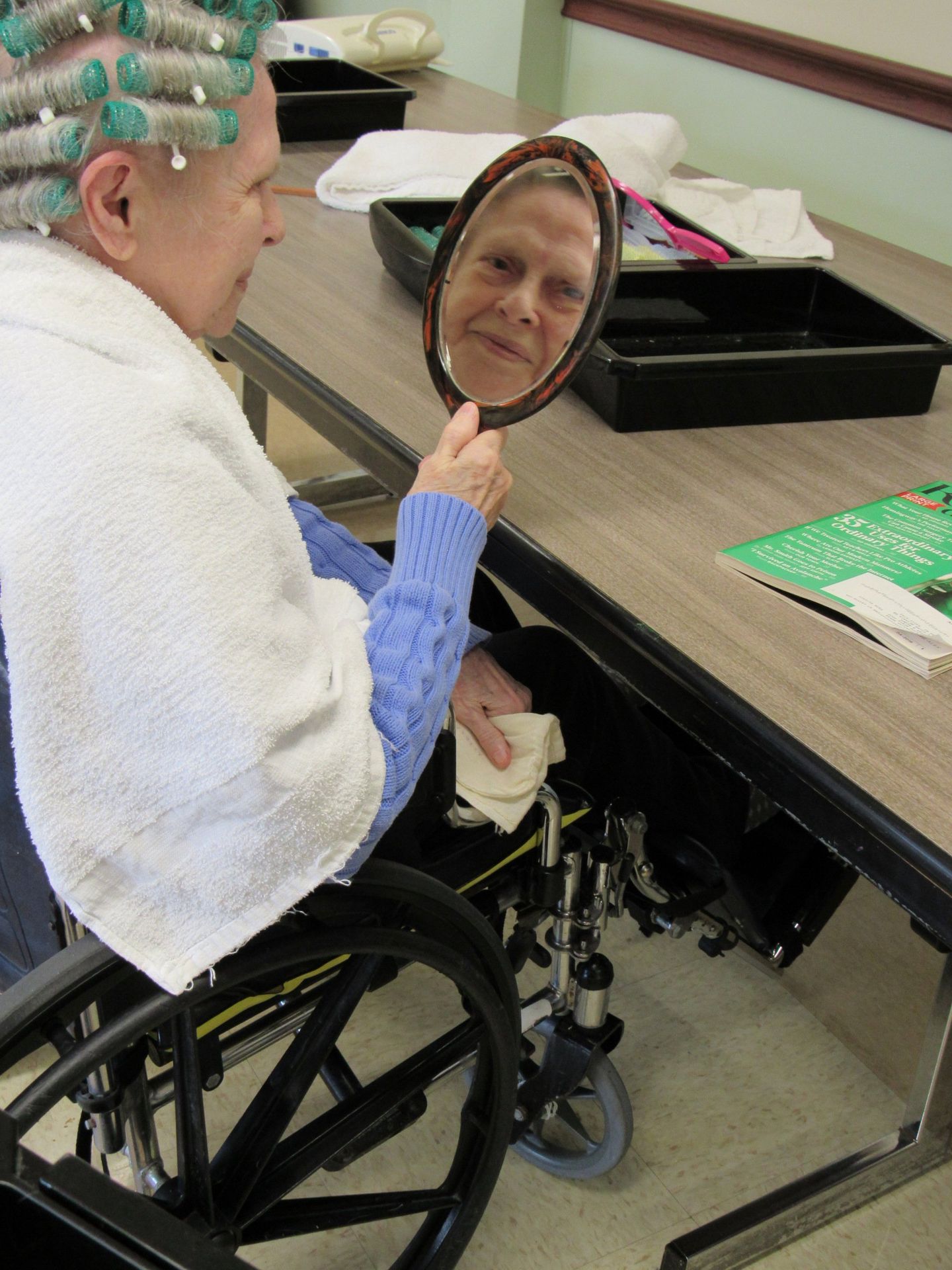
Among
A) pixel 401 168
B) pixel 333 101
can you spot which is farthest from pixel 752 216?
pixel 333 101

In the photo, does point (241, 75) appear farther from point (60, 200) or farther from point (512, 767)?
point (512, 767)

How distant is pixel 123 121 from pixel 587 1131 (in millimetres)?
1249

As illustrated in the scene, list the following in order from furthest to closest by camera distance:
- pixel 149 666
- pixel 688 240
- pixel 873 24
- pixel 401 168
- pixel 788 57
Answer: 1. pixel 788 57
2. pixel 873 24
3. pixel 401 168
4. pixel 688 240
5. pixel 149 666

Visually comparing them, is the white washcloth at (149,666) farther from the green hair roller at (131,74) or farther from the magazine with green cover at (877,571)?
the magazine with green cover at (877,571)

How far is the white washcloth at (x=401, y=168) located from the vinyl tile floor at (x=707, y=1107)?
1181 millimetres

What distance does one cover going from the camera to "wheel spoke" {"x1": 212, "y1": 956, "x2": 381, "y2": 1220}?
Answer: 102cm

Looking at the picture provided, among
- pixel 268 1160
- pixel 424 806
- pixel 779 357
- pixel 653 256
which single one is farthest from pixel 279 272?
pixel 268 1160

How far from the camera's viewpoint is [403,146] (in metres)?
1.94

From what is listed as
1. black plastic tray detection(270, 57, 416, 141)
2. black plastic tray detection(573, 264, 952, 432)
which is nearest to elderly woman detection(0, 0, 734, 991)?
black plastic tray detection(573, 264, 952, 432)

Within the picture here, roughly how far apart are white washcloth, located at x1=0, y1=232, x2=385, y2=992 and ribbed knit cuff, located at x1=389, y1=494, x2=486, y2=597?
0.58 ft

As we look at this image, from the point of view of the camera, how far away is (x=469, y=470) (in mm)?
1089

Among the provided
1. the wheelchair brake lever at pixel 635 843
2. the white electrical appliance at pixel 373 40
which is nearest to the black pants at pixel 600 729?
the wheelchair brake lever at pixel 635 843

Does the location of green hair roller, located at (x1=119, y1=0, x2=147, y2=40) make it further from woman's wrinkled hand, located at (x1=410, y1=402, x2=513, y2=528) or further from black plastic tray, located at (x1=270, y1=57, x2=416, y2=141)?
black plastic tray, located at (x1=270, y1=57, x2=416, y2=141)

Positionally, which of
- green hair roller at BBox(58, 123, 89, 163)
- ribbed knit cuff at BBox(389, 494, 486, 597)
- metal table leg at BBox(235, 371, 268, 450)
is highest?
green hair roller at BBox(58, 123, 89, 163)
